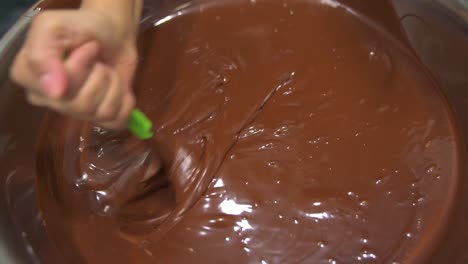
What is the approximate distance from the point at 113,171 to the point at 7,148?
0.19 metres

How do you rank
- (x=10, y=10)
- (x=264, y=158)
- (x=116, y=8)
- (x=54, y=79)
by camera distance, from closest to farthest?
(x=54, y=79) → (x=116, y=8) → (x=264, y=158) → (x=10, y=10)

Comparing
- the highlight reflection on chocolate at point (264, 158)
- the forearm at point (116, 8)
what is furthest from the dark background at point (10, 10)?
the forearm at point (116, 8)

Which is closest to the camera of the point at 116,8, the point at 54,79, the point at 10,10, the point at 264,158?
the point at 54,79

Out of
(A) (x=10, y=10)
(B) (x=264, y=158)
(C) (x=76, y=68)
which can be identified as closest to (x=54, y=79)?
(C) (x=76, y=68)

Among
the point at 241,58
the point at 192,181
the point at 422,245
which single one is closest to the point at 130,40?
the point at 192,181

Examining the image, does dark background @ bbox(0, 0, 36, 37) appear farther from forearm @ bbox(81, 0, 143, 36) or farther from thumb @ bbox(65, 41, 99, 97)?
thumb @ bbox(65, 41, 99, 97)

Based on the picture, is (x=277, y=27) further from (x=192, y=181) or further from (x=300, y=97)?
(x=192, y=181)

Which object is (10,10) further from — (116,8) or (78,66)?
(78,66)

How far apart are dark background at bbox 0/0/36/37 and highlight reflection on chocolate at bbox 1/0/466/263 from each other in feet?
0.81

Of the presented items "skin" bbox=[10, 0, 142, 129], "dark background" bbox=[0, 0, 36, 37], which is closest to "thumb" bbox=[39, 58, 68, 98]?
"skin" bbox=[10, 0, 142, 129]

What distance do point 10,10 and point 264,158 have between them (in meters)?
0.66

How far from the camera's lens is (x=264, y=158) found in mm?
833

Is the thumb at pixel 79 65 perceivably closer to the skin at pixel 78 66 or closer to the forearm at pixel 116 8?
the skin at pixel 78 66

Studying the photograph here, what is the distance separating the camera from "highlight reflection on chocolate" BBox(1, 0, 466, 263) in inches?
30.0
